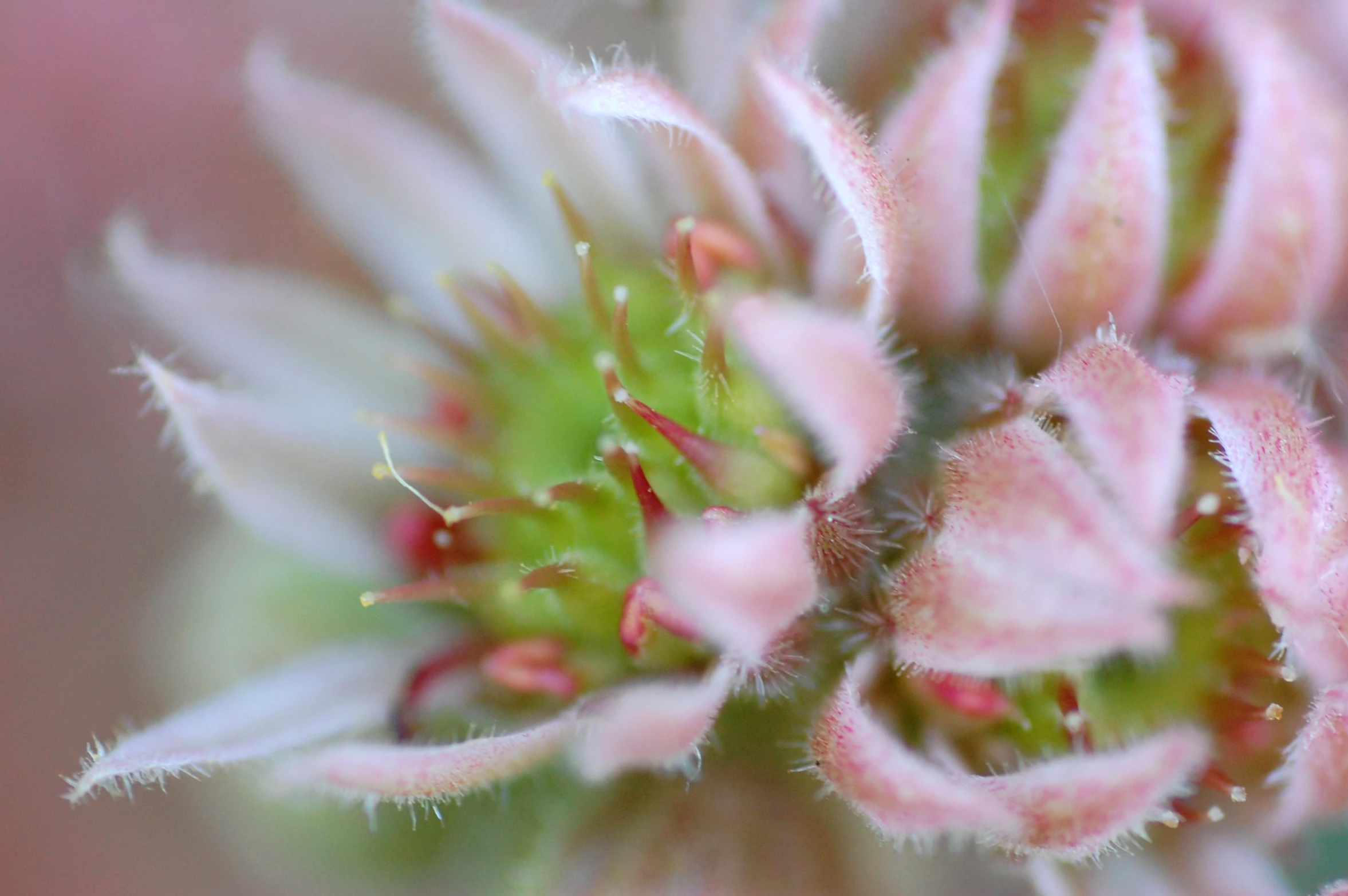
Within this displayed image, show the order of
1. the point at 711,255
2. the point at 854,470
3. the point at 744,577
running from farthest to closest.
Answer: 1. the point at 711,255
2. the point at 854,470
3. the point at 744,577

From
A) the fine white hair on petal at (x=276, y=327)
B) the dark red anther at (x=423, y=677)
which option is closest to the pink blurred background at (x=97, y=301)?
the fine white hair on petal at (x=276, y=327)

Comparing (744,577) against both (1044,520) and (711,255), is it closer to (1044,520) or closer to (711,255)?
(1044,520)

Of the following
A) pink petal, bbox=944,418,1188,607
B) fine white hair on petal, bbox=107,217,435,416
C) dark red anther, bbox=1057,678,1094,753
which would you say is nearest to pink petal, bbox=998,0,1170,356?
pink petal, bbox=944,418,1188,607

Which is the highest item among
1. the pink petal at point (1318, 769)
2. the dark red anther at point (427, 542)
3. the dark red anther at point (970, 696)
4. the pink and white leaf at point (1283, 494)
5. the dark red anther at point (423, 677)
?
the pink and white leaf at point (1283, 494)

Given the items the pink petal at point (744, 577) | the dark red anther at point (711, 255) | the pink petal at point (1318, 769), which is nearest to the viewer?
the pink petal at point (744, 577)

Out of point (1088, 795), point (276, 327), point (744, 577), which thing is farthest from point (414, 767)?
point (276, 327)

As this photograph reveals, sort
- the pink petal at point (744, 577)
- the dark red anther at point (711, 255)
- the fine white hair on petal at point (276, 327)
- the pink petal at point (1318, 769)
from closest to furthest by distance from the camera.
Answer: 1. the pink petal at point (744, 577)
2. the pink petal at point (1318, 769)
3. the dark red anther at point (711, 255)
4. the fine white hair on petal at point (276, 327)

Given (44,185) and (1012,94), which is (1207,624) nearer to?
(1012,94)

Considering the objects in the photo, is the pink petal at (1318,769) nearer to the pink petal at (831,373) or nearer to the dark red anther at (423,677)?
the pink petal at (831,373)
